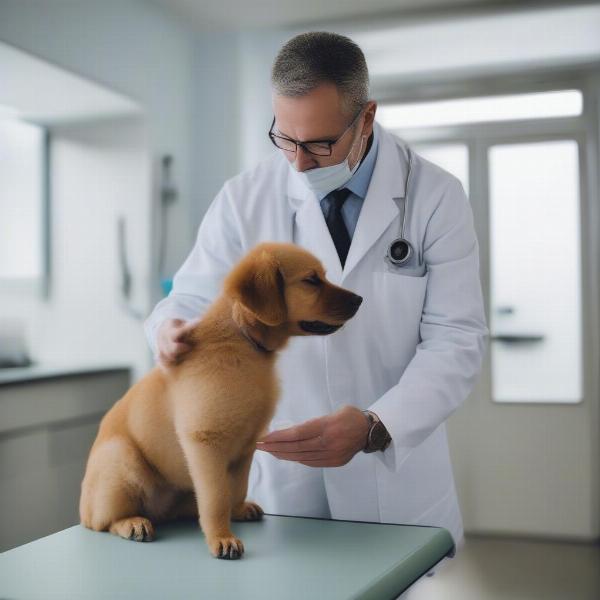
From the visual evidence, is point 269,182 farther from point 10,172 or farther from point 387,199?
point 10,172

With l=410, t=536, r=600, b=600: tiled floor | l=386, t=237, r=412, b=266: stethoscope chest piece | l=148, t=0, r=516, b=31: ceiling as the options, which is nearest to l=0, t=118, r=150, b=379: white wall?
l=148, t=0, r=516, b=31: ceiling

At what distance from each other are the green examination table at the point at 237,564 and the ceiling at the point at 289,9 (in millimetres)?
3067

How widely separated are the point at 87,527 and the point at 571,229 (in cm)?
339

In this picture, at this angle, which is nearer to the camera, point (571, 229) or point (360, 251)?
point (360, 251)

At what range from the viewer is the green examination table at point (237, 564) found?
871 millimetres

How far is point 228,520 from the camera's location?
3.33 feet

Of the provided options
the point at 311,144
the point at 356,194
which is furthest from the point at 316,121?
the point at 356,194

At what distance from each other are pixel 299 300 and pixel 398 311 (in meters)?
0.34

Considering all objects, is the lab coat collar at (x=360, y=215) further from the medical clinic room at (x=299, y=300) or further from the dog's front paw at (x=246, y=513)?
the dog's front paw at (x=246, y=513)

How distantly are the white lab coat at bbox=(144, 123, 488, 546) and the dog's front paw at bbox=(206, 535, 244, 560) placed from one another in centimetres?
32

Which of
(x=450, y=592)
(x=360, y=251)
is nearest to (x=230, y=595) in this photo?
(x=360, y=251)

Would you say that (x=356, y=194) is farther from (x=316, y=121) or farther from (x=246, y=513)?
(x=246, y=513)

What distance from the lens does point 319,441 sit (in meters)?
1.04

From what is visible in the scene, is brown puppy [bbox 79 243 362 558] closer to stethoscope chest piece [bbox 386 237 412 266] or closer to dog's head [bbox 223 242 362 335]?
dog's head [bbox 223 242 362 335]
